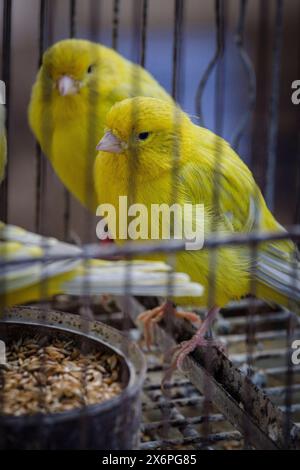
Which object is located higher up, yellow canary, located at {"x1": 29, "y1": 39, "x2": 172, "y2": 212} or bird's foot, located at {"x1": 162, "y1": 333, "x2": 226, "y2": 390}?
yellow canary, located at {"x1": 29, "y1": 39, "x2": 172, "y2": 212}

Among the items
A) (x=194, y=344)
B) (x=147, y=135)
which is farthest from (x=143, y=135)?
(x=194, y=344)

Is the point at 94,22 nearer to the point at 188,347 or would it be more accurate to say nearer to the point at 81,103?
the point at 81,103

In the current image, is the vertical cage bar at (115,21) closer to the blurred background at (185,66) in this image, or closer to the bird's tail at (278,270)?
the bird's tail at (278,270)

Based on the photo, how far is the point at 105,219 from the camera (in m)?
1.73

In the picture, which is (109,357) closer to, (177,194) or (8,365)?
(8,365)

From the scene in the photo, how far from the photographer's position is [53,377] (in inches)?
54.0

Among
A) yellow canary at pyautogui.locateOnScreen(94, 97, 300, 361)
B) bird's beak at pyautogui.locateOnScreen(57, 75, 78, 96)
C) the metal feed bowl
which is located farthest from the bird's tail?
bird's beak at pyautogui.locateOnScreen(57, 75, 78, 96)

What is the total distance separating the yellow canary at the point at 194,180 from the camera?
1648mm

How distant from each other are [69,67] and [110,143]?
14.6 inches

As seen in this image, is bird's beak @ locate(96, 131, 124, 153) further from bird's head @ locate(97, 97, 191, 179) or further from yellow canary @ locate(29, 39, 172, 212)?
yellow canary @ locate(29, 39, 172, 212)

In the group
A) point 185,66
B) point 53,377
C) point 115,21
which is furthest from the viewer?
point 185,66

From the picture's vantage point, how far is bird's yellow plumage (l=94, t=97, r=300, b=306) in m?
1.65

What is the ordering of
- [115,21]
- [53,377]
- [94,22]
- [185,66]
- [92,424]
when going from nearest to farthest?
[92,424] < [53,377] < [115,21] < [94,22] < [185,66]
